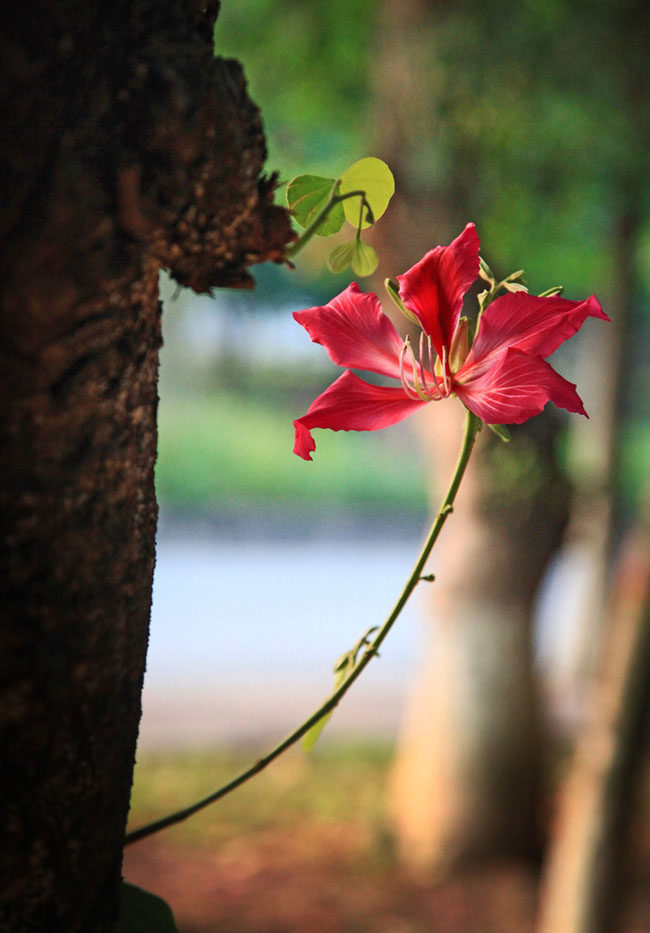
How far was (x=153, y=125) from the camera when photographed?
452 mm

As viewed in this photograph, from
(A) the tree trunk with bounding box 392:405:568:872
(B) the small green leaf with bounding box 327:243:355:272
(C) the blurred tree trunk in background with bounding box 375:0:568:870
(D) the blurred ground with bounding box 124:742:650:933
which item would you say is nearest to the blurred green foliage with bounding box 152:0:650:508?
(C) the blurred tree trunk in background with bounding box 375:0:568:870

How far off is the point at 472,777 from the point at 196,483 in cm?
851

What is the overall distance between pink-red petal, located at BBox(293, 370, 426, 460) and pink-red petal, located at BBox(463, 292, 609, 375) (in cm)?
5

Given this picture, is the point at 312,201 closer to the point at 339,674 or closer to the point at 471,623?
the point at 339,674

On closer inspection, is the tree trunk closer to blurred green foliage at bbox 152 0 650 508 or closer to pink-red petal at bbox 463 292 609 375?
blurred green foliage at bbox 152 0 650 508

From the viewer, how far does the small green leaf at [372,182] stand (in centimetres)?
59

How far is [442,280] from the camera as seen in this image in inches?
20.1

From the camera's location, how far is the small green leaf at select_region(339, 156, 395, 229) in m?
0.59

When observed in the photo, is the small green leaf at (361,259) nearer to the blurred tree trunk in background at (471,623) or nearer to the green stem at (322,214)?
the green stem at (322,214)

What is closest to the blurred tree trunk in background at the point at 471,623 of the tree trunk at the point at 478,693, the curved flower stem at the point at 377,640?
the tree trunk at the point at 478,693

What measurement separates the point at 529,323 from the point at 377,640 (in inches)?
7.5

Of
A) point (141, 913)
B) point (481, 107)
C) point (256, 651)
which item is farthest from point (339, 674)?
point (256, 651)

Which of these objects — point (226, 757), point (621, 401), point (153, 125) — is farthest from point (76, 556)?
point (621, 401)

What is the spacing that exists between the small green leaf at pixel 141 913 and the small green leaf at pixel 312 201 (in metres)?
0.40
